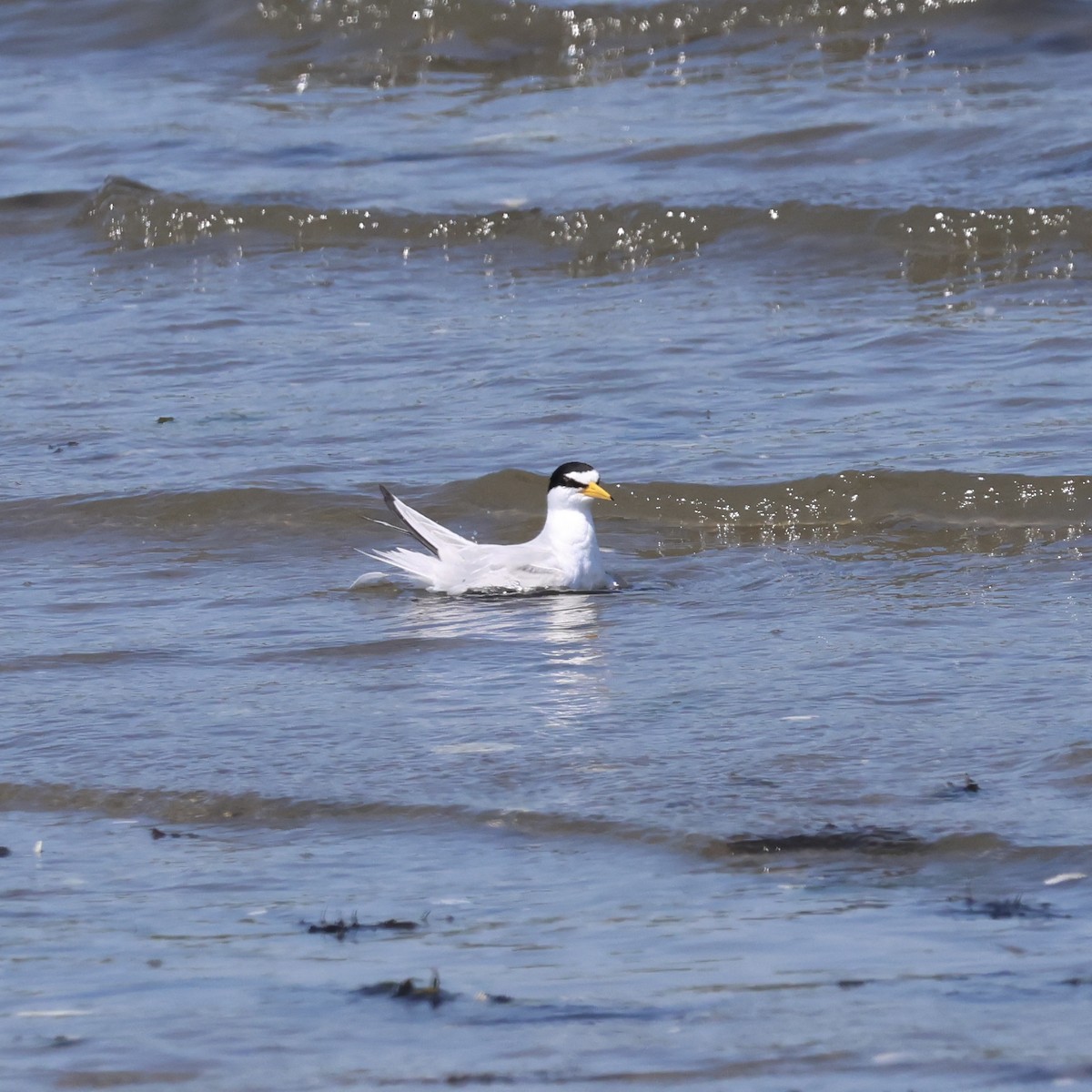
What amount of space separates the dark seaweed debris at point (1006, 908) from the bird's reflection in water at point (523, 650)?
1471 millimetres

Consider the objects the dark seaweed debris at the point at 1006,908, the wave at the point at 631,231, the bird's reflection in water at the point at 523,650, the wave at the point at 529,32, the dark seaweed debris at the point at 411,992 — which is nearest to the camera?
the dark seaweed debris at the point at 411,992

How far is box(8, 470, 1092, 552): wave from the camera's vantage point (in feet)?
23.8

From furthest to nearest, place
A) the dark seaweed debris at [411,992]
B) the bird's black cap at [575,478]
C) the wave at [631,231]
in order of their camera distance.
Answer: the wave at [631,231] < the bird's black cap at [575,478] < the dark seaweed debris at [411,992]

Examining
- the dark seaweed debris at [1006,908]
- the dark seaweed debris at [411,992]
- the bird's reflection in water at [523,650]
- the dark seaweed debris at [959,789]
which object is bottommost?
the dark seaweed debris at [411,992]

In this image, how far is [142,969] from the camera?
3564 millimetres

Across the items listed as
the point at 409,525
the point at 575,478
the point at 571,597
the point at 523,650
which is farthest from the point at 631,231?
the point at 523,650

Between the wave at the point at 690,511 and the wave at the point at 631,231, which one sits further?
the wave at the point at 631,231

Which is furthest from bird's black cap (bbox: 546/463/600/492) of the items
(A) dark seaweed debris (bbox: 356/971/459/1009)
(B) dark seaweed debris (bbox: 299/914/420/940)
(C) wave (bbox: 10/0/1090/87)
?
(C) wave (bbox: 10/0/1090/87)

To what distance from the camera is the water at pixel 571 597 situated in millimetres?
3402


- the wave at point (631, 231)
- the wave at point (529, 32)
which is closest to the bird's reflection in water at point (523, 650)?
the wave at point (631, 231)

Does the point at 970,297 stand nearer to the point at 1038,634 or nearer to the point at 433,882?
the point at 1038,634

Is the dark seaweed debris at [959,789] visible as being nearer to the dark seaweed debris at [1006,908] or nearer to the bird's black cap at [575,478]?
the dark seaweed debris at [1006,908]

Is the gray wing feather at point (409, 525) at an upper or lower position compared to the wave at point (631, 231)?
lower

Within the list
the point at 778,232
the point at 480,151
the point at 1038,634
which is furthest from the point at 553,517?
the point at 480,151
